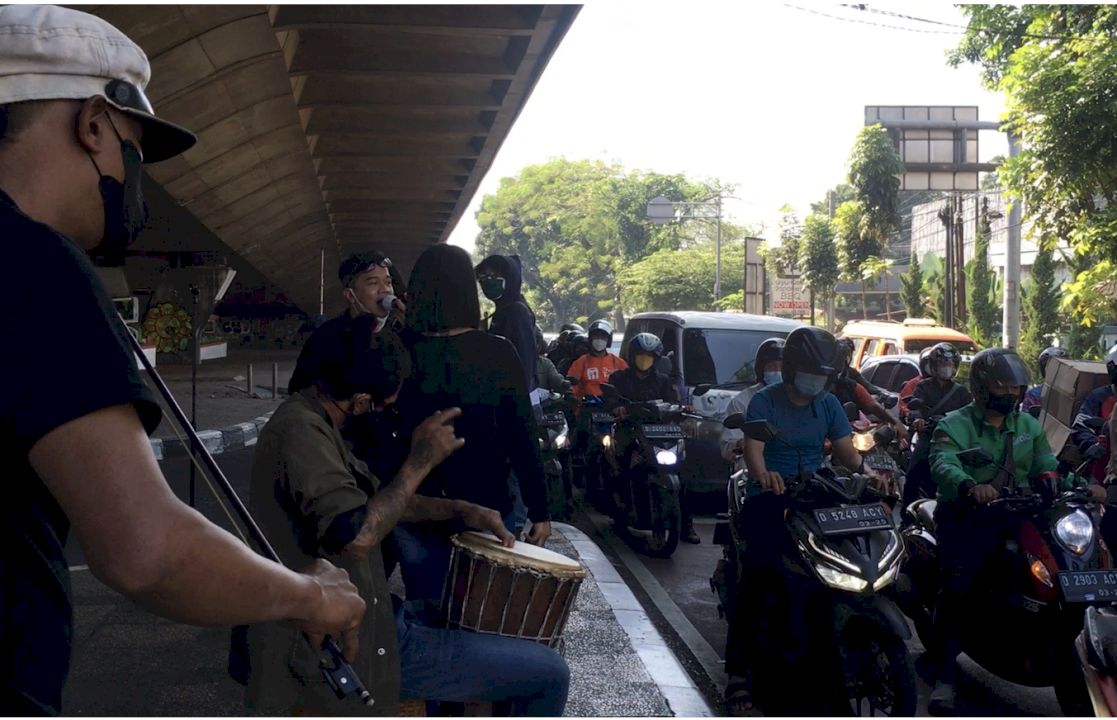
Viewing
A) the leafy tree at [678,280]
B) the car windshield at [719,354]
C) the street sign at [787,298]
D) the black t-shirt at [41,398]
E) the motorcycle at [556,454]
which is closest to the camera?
the black t-shirt at [41,398]

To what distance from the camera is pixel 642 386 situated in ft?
32.7

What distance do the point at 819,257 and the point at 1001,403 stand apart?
4914 cm

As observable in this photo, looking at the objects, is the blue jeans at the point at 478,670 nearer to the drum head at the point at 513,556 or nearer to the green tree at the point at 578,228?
the drum head at the point at 513,556

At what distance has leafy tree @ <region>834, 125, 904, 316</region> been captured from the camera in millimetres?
44812

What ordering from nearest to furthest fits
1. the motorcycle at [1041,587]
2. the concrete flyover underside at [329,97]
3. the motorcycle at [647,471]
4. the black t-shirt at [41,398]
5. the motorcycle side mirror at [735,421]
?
the black t-shirt at [41,398] → the motorcycle at [1041,587] → the motorcycle side mirror at [735,421] → the motorcycle at [647,471] → the concrete flyover underside at [329,97]

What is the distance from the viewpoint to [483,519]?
364 cm

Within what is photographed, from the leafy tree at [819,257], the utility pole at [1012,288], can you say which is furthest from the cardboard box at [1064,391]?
the leafy tree at [819,257]

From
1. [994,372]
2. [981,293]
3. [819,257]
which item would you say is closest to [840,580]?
[994,372]

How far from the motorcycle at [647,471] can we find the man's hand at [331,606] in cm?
669

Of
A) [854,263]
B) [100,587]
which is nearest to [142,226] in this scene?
[100,587]

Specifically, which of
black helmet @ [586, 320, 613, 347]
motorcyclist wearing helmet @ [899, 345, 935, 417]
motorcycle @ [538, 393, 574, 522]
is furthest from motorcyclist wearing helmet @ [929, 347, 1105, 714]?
black helmet @ [586, 320, 613, 347]

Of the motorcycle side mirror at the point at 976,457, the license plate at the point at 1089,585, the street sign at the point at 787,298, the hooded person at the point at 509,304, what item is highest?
the hooded person at the point at 509,304

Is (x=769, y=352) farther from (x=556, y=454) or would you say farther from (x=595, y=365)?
(x=595, y=365)

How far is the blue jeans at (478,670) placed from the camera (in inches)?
118
